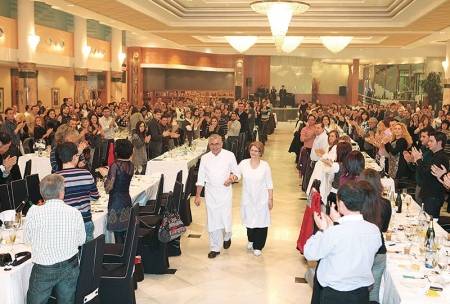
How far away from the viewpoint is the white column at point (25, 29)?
1538cm

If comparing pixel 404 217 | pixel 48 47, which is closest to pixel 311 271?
pixel 404 217

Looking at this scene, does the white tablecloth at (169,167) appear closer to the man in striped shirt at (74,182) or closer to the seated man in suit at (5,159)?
the seated man in suit at (5,159)

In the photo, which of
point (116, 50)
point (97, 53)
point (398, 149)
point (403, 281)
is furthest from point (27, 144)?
point (116, 50)

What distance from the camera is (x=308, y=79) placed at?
34.8 meters

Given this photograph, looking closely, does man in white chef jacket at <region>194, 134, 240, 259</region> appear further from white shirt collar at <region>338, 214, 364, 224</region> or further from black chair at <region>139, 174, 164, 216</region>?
white shirt collar at <region>338, 214, 364, 224</region>

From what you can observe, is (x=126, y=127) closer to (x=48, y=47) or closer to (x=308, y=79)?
(x=48, y=47)

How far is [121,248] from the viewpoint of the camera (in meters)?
5.30

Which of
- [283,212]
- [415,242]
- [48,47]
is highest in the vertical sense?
[48,47]

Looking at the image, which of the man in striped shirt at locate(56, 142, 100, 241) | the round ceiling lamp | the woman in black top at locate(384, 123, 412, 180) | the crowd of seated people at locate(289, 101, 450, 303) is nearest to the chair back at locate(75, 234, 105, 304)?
the man in striped shirt at locate(56, 142, 100, 241)

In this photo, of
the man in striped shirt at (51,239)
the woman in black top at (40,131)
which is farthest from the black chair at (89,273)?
the woman in black top at (40,131)

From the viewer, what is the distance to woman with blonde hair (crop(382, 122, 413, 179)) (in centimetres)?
860

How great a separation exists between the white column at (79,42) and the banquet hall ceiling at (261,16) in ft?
14.9

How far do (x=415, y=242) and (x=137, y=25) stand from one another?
11.6m

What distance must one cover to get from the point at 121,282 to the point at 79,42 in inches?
640
